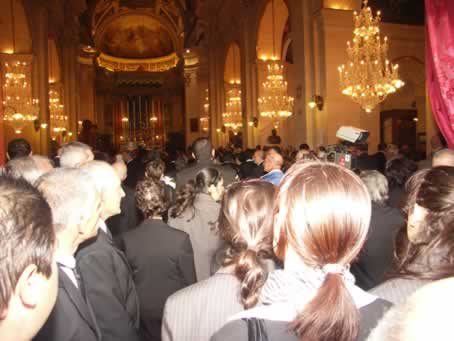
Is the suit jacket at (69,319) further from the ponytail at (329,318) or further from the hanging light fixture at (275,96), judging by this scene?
the hanging light fixture at (275,96)

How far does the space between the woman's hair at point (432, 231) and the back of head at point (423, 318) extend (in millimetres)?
1379

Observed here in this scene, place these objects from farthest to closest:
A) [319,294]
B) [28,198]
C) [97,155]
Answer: [97,155] < [319,294] < [28,198]

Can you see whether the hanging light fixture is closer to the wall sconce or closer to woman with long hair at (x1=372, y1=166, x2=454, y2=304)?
the wall sconce

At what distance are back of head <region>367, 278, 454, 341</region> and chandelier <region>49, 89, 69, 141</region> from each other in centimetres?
2096

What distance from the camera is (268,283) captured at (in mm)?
1452

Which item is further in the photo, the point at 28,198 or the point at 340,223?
the point at 340,223

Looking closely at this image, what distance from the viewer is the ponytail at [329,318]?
1244mm

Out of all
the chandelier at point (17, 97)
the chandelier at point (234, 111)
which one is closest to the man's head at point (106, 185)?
the chandelier at point (17, 97)

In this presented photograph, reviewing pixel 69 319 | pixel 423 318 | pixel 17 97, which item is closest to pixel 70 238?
pixel 69 319

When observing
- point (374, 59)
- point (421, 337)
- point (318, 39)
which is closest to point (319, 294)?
point (421, 337)

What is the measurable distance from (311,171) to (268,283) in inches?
16.0

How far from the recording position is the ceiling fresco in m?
38.4

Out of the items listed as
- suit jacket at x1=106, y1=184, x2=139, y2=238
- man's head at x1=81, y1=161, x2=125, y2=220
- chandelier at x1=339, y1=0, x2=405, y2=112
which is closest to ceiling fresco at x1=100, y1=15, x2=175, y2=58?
chandelier at x1=339, y1=0, x2=405, y2=112

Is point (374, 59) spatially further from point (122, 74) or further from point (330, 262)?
point (122, 74)
